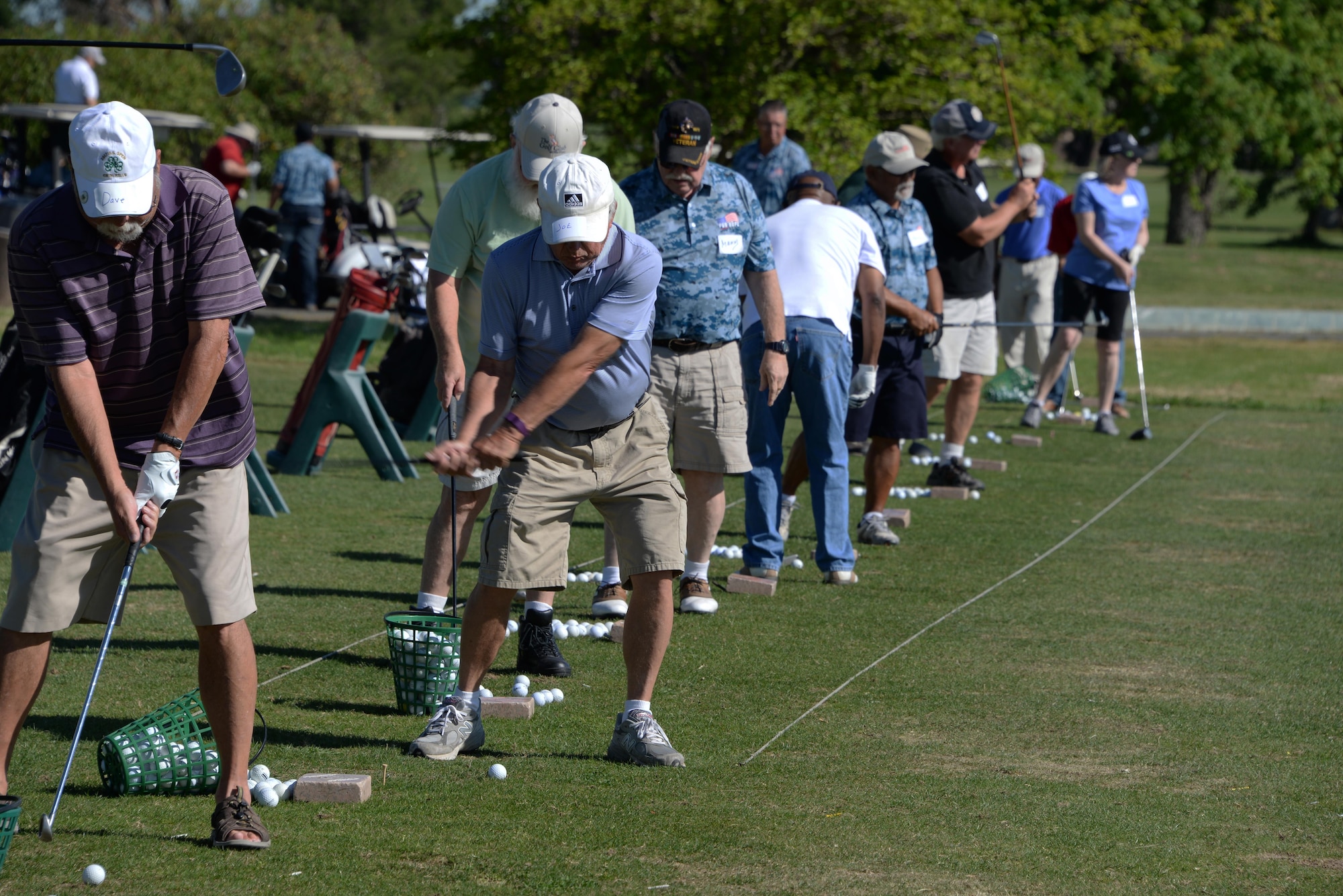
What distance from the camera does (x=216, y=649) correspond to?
4.11 meters

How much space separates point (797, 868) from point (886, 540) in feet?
15.7

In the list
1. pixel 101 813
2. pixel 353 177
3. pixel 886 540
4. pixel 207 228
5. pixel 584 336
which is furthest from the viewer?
pixel 353 177

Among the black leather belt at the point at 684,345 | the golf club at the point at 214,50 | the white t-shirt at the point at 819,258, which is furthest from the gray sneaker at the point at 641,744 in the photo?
the white t-shirt at the point at 819,258

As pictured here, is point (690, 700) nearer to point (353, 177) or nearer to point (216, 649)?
point (216, 649)

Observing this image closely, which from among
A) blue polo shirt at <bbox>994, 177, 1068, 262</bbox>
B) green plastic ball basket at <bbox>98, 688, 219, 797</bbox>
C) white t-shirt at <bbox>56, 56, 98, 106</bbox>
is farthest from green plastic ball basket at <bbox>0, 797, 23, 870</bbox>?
white t-shirt at <bbox>56, 56, 98, 106</bbox>

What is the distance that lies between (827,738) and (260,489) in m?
4.57

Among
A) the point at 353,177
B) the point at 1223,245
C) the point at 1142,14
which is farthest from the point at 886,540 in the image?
the point at 1223,245

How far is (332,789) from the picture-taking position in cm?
449

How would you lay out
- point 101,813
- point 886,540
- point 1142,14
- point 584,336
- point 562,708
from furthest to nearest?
1. point 1142,14
2. point 886,540
3. point 562,708
4. point 584,336
5. point 101,813

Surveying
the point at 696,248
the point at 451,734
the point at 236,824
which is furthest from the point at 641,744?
the point at 696,248

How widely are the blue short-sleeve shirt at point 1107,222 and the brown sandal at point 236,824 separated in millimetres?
10080

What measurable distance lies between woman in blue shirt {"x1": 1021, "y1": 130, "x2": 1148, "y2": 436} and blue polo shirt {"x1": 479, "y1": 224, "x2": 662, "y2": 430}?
872 centimetres

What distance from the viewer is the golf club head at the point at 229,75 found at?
600 cm

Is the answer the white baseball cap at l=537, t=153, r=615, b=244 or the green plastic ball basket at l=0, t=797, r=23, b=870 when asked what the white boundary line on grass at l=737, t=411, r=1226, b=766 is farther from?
the green plastic ball basket at l=0, t=797, r=23, b=870
